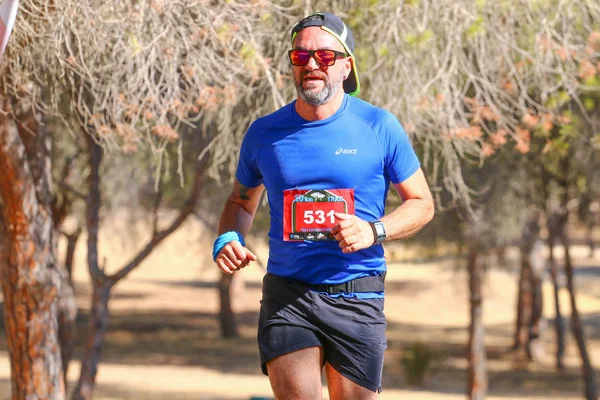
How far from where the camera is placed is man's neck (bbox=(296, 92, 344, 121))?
3746 millimetres

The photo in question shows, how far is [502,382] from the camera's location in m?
24.8

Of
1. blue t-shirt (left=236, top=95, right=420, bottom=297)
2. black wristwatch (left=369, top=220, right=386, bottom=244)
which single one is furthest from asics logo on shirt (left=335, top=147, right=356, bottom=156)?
black wristwatch (left=369, top=220, right=386, bottom=244)

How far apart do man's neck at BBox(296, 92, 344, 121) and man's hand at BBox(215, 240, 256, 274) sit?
507 mm

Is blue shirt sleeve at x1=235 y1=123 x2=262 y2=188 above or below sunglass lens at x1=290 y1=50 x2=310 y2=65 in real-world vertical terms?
below

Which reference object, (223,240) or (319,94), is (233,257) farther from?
(319,94)

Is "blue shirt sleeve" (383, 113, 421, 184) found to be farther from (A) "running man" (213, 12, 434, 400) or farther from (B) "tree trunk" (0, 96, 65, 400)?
(B) "tree trunk" (0, 96, 65, 400)

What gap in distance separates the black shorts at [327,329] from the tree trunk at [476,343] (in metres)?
16.5

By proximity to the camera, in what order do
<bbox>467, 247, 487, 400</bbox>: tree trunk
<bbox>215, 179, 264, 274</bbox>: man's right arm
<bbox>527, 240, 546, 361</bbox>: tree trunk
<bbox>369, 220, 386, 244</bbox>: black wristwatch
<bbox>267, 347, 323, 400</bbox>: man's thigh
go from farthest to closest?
<bbox>527, 240, 546, 361</bbox>: tree trunk < <bbox>467, 247, 487, 400</bbox>: tree trunk < <bbox>215, 179, 264, 274</bbox>: man's right arm < <bbox>267, 347, 323, 400</bbox>: man's thigh < <bbox>369, 220, 386, 244</bbox>: black wristwatch

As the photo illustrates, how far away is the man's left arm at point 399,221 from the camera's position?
3439mm

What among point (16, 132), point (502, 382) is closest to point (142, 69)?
point (16, 132)

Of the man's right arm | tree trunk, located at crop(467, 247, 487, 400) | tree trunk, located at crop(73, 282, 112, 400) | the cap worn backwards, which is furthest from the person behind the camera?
tree trunk, located at crop(467, 247, 487, 400)

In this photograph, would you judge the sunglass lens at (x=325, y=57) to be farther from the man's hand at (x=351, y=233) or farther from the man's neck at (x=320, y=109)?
the man's hand at (x=351, y=233)

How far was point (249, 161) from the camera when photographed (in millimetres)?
3889

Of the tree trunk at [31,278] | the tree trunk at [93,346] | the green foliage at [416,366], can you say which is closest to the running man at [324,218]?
the tree trunk at [31,278]
